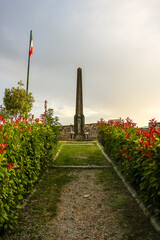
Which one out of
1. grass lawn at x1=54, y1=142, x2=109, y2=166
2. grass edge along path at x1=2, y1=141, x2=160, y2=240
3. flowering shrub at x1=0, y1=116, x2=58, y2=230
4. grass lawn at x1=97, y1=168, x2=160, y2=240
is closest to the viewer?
flowering shrub at x1=0, y1=116, x2=58, y2=230

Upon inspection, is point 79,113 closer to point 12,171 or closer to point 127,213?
point 127,213

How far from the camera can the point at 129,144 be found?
4703 millimetres

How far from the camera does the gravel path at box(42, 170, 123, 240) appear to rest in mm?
3121

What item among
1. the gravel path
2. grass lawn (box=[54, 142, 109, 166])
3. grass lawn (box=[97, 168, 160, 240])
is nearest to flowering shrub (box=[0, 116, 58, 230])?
the gravel path

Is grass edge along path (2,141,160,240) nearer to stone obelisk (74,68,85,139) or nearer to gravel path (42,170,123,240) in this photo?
gravel path (42,170,123,240)

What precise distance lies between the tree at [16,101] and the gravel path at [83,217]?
18.0m

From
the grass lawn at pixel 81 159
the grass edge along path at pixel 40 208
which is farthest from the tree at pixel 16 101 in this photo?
the grass edge along path at pixel 40 208

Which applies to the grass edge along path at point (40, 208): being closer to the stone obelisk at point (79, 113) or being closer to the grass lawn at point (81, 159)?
the grass lawn at point (81, 159)

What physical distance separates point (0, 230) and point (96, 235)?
60.0 inches

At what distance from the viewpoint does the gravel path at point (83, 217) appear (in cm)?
312

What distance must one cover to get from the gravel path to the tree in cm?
1797

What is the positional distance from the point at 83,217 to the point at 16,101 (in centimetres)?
1988

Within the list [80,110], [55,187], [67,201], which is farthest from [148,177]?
[80,110]

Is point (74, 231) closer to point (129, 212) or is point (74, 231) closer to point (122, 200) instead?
point (129, 212)
